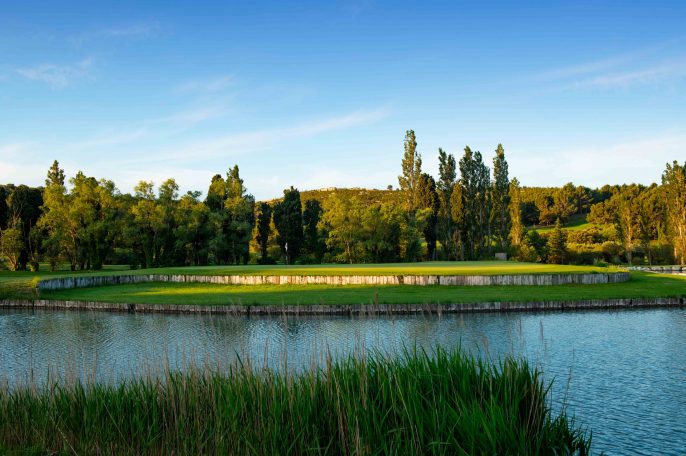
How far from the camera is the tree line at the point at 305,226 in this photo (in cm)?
6769

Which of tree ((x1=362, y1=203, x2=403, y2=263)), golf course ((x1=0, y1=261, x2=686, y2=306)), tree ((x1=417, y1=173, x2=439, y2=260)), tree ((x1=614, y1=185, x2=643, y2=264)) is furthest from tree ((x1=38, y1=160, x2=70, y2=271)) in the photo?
tree ((x1=614, y1=185, x2=643, y2=264))

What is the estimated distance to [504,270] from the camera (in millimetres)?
44750

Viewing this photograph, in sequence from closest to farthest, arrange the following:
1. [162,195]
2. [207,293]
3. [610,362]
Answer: [610,362] < [207,293] < [162,195]

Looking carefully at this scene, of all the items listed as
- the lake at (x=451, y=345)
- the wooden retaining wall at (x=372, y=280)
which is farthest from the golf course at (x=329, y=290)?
the lake at (x=451, y=345)

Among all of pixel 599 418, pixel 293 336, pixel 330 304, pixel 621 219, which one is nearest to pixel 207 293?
pixel 330 304


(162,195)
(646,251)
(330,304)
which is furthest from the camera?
(646,251)

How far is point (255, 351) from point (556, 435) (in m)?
12.7

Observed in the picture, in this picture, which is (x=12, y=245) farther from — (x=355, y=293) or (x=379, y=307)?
(x=379, y=307)

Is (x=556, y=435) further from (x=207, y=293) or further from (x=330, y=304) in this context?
(x=207, y=293)

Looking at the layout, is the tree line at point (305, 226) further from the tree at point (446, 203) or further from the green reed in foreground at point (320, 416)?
the green reed in foreground at point (320, 416)

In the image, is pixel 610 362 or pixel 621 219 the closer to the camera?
pixel 610 362

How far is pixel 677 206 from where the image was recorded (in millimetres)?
74000

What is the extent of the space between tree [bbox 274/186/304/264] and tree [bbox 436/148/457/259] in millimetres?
19276

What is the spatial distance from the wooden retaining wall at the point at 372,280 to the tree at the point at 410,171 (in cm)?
3752
